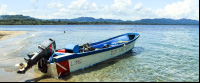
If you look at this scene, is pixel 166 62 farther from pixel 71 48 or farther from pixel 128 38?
pixel 71 48

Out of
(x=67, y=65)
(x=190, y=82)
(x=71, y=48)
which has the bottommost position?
(x=190, y=82)

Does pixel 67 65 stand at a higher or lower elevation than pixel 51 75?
higher

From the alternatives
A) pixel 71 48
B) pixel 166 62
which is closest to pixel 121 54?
pixel 166 62

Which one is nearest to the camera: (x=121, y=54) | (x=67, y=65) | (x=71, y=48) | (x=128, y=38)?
(x=67, y=65)

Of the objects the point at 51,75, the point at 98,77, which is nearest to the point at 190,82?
the point at 98,77

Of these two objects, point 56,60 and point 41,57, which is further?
point 41,57

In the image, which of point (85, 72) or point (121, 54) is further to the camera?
point (121, 54)

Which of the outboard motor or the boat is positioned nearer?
the outboard motor

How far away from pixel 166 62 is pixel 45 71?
27.9ft

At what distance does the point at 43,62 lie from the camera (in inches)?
276

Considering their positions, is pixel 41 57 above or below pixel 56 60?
above

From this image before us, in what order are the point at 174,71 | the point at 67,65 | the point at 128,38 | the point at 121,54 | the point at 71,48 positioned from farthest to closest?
the point at 128,38
the point at 121,54
the point at 174,71
the point at 71,48
the point at 67,65

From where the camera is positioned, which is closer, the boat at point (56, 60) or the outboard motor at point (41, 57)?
the outboard motor at point (41, 57)

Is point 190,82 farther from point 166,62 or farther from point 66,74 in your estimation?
point 66,74
